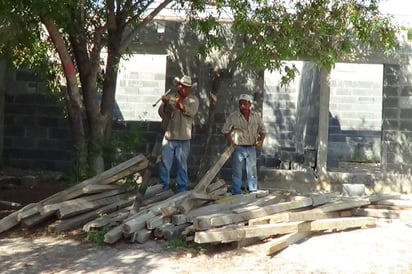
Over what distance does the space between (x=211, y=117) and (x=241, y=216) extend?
426 centimetres

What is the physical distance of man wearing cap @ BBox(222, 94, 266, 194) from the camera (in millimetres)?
8109

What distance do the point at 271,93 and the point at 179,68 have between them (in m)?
5.51

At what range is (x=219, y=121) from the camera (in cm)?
1017

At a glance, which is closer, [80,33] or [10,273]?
[10,273]

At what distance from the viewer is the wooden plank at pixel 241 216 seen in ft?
18.1

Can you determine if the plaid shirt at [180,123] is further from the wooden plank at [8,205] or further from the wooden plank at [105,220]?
the wooden plank at [8,205]

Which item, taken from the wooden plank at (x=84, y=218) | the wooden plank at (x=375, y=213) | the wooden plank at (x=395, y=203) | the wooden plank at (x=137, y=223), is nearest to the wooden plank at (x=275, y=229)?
the wooden plank at (x=375, y=213)

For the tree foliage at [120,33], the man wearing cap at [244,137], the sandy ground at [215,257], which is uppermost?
the tree foliage at [120,33]

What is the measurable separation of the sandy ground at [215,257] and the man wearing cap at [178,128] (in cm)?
197

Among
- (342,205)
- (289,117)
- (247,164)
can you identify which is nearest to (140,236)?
(342,205)

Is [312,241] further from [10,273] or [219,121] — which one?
[219,121]

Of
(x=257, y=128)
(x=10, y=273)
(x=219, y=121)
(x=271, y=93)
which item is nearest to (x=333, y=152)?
(x=271, y=93)

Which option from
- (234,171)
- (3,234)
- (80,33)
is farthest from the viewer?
(234,171)

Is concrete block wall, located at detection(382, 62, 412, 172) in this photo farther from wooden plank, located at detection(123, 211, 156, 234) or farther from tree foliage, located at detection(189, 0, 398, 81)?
wooden plank, located at detection(123, 211, 156, 234)
